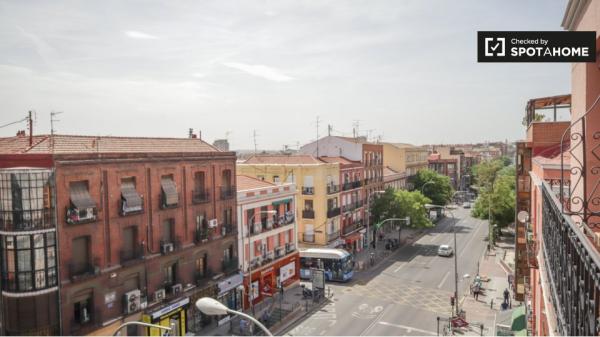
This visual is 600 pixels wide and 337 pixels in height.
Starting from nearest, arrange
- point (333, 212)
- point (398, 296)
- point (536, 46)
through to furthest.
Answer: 1. point (536, 46)
2. point (398, 296)
3. point (333, 212)

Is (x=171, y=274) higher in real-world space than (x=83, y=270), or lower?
lower

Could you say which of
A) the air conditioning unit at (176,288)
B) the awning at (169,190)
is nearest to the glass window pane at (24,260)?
the awning at (169,190)

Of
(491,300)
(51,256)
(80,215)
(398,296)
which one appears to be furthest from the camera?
(398,296)

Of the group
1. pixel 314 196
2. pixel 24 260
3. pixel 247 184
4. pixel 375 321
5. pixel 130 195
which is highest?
pixel 130 195

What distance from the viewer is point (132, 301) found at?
982 inches

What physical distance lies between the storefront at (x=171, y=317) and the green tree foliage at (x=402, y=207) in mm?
30674

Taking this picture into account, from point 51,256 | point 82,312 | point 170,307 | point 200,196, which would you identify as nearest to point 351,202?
point 200,196

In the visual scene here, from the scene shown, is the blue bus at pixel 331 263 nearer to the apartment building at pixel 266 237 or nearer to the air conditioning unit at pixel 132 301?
the apartment building at pixel 266 237

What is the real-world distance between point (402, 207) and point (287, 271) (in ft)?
62.9

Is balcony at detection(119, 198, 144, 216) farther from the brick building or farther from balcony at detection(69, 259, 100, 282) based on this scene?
balcony at detection(69, 259, 100, 282)

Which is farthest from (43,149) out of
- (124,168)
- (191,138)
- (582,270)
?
(582,270)

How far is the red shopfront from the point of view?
114 feet

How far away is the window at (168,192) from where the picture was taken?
90.1ft

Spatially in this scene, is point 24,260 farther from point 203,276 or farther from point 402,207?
point 402,207
